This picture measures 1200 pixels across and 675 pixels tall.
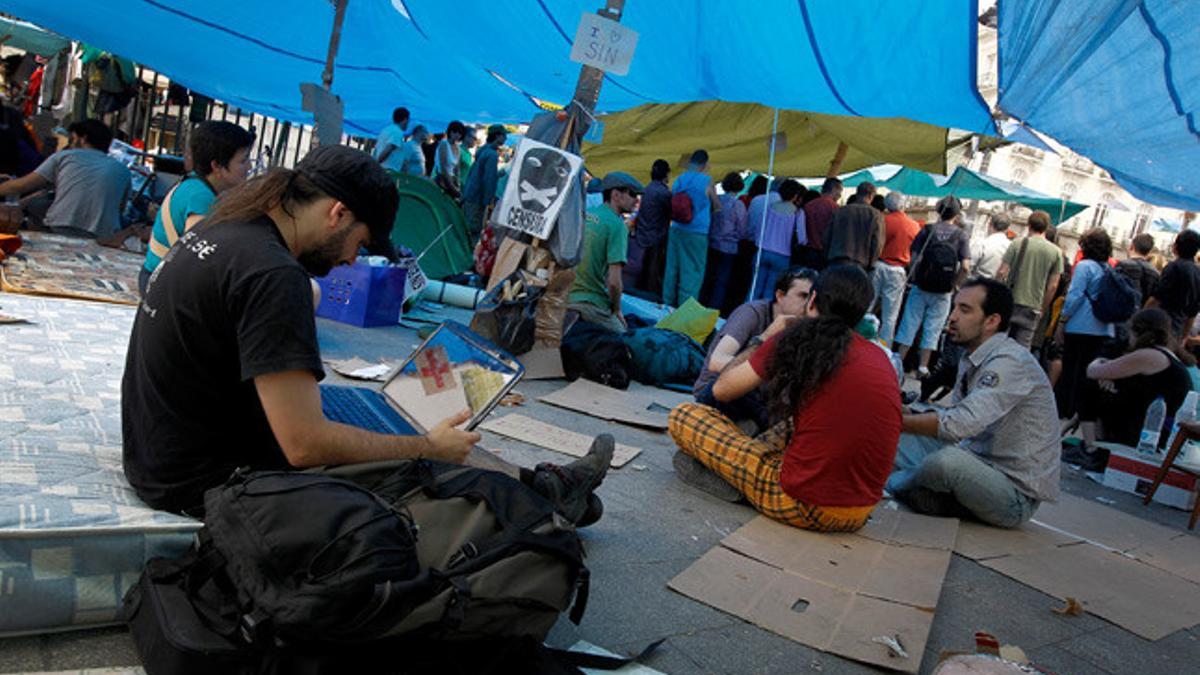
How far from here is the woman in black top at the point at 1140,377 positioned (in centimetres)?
705

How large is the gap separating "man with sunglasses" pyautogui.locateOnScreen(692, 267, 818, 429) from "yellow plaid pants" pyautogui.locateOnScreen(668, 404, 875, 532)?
0.27 meters

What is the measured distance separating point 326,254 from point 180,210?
249cm

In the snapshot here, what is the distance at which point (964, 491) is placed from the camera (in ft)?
15.9

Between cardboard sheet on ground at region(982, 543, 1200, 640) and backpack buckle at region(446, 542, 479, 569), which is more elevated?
backpack buckle at region(446, 542, 479, 569)

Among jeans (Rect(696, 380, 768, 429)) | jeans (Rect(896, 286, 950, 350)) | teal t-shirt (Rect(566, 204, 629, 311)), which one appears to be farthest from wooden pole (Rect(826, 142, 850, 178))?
jeans (Rect(696, 380, 768, 429))

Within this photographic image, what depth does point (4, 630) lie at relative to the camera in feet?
7.32

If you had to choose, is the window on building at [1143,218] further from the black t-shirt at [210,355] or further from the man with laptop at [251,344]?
the black t-shirt at [210,355]

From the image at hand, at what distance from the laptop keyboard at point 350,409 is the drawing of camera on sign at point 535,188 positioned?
3328 mm

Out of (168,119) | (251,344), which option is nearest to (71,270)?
→ (251,344)

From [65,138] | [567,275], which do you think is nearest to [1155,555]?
[567,275]

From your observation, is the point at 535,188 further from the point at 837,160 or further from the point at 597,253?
the point at 837,160

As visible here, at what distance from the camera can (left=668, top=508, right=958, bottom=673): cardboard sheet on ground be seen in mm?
3213

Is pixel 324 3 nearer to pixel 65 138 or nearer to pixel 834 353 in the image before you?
pixel 65 138

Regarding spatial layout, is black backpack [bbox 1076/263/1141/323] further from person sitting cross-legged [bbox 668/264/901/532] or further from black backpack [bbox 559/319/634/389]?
person sitting cross-legged [bbox 668/264/901/532]
